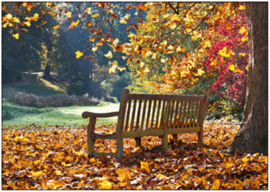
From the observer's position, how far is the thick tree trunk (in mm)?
3680

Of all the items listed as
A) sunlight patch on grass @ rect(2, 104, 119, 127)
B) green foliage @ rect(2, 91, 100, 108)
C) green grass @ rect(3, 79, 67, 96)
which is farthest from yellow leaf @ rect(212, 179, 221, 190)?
green grass @ rect(3, 79, 67, 96)

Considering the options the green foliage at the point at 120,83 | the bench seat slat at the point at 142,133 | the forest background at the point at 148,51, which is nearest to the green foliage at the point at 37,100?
the forest background at the point at 148,51

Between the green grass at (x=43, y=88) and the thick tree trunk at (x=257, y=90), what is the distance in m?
26.9

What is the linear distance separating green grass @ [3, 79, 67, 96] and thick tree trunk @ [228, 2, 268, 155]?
2694 centimetres

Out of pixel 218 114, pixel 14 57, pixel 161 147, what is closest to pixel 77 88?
pixel 14 57

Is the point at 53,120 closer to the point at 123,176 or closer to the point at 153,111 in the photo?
the point at 153,111

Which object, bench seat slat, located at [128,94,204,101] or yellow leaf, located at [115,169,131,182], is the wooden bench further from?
yellow leaf, located at [115,169,131,182]

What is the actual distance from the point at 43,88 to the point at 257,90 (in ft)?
97.4

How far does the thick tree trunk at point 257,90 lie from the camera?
3680 mm

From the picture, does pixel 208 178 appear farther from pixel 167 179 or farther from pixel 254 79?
pixel 254 79

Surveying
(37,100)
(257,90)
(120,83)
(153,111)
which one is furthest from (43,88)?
(257,90)

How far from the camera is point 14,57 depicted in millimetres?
27531

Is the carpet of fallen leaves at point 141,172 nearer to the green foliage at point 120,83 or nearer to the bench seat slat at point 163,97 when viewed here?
the bench seat slat at point 163,97

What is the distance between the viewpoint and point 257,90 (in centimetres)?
372
